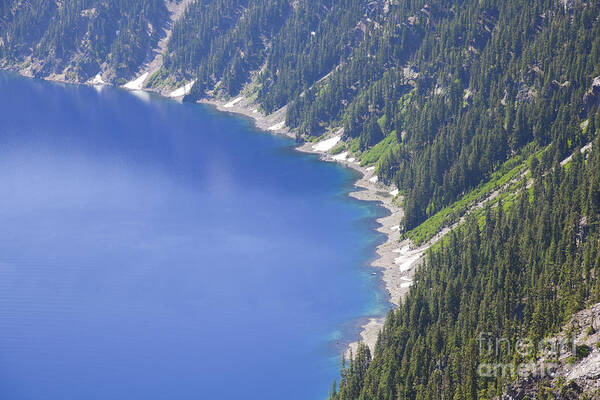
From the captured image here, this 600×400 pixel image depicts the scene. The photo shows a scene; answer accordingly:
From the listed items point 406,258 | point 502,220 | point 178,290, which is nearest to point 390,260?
point 406,258

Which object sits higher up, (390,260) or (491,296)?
(491,296)

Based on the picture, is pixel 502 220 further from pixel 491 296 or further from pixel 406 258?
pixel 491 296

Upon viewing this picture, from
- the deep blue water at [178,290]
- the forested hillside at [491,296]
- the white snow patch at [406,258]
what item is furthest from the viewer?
the white snow patch at [406,258]

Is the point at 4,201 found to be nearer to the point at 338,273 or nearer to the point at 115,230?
the point at 115,230

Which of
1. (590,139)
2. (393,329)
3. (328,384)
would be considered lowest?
(328,384)

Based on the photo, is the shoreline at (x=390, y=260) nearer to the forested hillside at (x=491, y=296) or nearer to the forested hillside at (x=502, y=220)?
the forested hillside at (x=502, y=220)

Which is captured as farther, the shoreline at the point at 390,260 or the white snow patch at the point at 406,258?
the white snow patch at the point at 406,258

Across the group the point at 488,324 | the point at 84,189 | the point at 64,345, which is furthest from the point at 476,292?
the point at 84,189

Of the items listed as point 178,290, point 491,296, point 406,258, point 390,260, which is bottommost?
point 178,290

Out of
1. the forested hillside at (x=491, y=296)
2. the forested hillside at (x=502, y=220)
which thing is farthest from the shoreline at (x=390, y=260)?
the forested hillside at (x=491, y=296)
